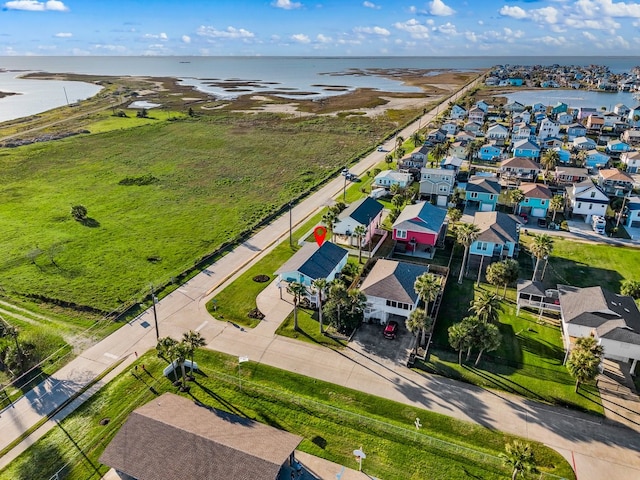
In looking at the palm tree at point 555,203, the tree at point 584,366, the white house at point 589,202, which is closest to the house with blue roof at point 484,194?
the palm tree at point 555,203

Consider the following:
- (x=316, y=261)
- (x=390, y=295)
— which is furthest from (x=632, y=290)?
(x=316, y=261)

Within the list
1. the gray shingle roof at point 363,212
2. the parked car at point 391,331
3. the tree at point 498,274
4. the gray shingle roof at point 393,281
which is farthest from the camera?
the gray shingle roof at point 363,212

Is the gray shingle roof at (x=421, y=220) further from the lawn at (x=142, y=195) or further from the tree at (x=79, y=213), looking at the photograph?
the tree at (x=79, y=213)

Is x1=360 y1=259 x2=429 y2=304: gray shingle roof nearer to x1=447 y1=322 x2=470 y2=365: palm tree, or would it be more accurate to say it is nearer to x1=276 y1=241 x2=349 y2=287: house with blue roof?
x1=276 y1=241 x2=349 y2=287: house with blue roof

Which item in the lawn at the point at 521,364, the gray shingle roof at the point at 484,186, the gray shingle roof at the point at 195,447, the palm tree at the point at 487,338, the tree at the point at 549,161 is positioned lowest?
the lawn at the point at 521,364

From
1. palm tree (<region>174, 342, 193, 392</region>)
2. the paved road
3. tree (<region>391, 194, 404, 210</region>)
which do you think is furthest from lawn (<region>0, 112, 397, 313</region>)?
tree (<region>391, 194, 404, 210</region>)

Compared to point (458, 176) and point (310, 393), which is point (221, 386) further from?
point (458, 176)

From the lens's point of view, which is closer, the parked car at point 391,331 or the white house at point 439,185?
the parked car at point 391,331

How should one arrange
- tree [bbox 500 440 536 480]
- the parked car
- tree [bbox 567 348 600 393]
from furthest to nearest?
the parked car, tree [bbox 567 348 600 393], tree [bbox 500 440 536 480]
